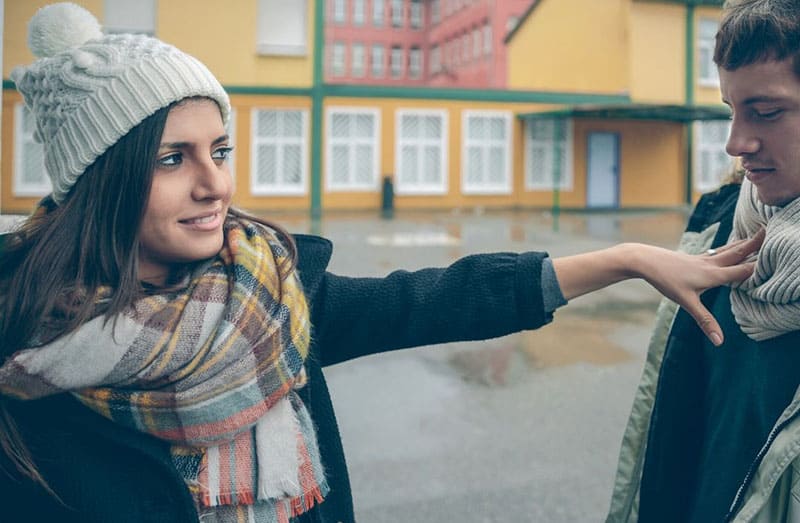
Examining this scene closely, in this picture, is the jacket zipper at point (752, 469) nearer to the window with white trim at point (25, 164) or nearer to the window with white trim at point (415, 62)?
the window with white trim at point (25, 164)

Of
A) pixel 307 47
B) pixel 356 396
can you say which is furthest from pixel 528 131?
pixel 356 396

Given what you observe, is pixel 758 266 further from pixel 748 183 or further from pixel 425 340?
pixel 425 340

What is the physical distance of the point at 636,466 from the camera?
1961 millimetres

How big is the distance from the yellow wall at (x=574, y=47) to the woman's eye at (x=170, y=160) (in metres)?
23.5

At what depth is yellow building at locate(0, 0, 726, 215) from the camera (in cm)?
1994

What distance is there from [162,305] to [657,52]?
79.4ft

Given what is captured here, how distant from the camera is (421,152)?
21.8 meters

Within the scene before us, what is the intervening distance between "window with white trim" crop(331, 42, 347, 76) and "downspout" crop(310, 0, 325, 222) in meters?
42.8

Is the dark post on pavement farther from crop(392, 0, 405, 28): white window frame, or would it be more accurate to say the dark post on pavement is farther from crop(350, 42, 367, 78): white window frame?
crop(350, 42, 367, 78): white window frame

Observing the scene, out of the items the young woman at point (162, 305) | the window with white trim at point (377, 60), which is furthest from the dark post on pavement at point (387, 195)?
the window with white trim at point (377, 60)

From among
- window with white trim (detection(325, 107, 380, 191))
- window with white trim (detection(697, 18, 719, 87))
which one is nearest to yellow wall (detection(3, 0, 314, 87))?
window with white trim (detection(325, 107, 380, 191))

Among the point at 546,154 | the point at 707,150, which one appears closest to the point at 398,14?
the point at 707,150

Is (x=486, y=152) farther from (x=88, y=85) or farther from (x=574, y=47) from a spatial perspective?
(x=88, y=85)

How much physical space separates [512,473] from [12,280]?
286 centimetres
